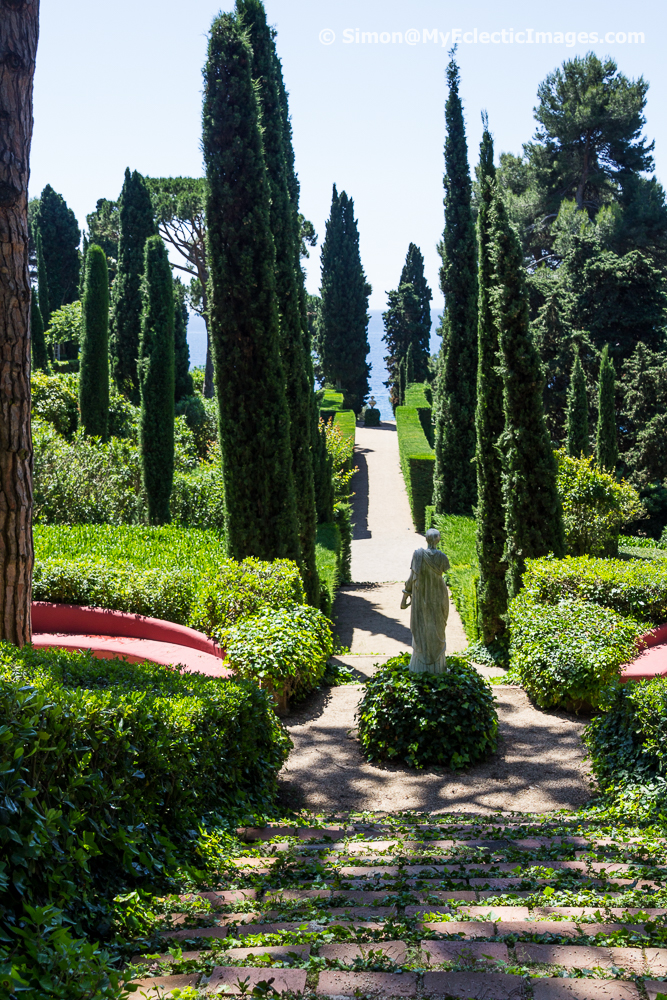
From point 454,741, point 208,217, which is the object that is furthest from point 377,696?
point 208,217

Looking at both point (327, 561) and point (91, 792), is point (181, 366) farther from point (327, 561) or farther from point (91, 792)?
point (91, 792)

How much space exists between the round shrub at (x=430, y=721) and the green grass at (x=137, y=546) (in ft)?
9.91

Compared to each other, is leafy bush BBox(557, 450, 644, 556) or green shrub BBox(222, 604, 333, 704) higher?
leafy bush BBox(557, 450, 644, 556)

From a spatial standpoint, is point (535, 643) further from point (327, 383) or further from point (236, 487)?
point (327, 383)

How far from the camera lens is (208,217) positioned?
1002 cm

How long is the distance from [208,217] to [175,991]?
30.7 ft

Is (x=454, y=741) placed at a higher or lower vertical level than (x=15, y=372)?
lower

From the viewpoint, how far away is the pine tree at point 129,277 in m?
27.4

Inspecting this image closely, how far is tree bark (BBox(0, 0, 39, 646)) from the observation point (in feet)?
17.0

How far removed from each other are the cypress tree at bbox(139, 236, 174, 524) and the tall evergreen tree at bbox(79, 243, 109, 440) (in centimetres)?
302

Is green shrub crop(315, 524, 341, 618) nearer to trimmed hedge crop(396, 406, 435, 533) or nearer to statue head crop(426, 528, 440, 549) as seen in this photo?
statue head crop(426, 528, 440, 549)

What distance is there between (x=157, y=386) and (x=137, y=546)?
8413 mm

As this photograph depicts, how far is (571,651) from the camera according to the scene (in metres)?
7.29

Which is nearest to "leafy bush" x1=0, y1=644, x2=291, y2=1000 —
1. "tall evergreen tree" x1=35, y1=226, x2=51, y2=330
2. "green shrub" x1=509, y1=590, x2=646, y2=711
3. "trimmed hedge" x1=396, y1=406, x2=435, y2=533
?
"green shrub" x1=509, y1=590, x2=646, y2=711
